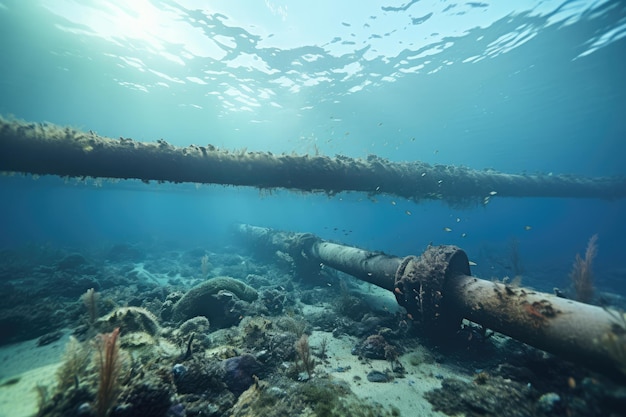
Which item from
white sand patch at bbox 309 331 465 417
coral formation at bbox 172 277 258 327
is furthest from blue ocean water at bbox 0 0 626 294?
white sand patch at bbox 309 331 465 417

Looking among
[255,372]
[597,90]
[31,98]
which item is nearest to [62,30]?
[31,98]

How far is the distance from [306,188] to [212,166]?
127 inches

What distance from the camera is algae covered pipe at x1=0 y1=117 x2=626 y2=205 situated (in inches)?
228

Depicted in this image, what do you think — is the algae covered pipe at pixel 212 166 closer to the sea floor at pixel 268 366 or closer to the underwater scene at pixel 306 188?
the underwater scene at pixel 306 188

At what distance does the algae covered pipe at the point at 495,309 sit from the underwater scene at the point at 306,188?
4 centimetres

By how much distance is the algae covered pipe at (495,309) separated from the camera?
350 centimetres

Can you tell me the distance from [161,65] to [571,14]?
1154 inches

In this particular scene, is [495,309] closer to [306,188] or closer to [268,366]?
[268,366]

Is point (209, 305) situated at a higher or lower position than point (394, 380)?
lower

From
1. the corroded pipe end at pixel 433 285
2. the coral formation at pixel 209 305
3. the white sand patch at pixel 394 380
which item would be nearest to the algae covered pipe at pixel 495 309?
the corroded pipe end at pixel 433 285

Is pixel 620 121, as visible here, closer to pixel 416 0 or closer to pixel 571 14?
pixel 571 14

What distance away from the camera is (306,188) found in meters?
9.12

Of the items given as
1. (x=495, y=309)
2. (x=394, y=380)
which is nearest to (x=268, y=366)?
(x=394, y=380)

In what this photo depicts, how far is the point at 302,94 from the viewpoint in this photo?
26219 mm
